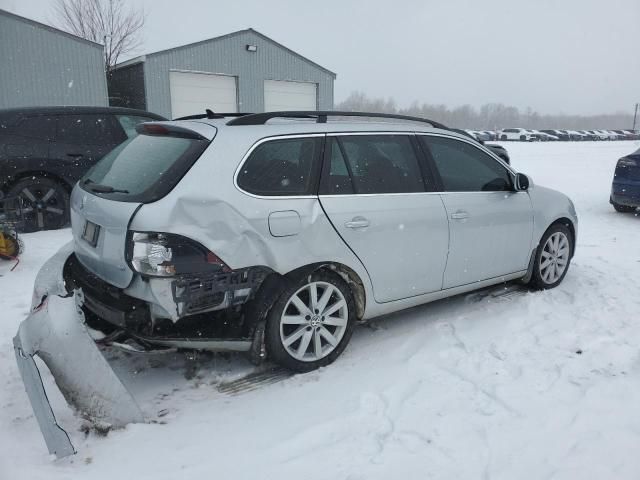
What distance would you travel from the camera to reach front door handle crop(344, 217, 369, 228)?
3.17 meters

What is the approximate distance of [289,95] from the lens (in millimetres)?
19828

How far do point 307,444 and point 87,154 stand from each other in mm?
5876

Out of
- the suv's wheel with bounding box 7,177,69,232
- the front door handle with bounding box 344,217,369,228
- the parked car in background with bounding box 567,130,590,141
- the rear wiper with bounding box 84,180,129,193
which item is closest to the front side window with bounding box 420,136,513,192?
the front door handle with bounding box 344,217,369,228

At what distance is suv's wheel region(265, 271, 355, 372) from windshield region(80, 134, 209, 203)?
944 mm

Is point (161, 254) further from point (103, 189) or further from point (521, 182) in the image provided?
point (521, 182)

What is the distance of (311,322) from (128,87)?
17.9m

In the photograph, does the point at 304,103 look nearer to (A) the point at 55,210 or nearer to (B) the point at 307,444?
(A) the point at 55,210

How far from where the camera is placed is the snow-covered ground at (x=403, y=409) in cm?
232

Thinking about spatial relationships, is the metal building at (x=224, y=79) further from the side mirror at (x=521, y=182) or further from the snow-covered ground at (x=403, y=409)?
the side mirror at (x=521, y=182)

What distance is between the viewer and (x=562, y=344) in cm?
354

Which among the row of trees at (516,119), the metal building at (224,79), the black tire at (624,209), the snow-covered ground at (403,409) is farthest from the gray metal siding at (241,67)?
the row of trees at (516,119)

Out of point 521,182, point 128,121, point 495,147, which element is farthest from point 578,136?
point 521,182

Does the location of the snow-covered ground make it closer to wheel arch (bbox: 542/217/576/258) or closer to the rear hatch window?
wheel arch (bbox: 542/217/576/258)

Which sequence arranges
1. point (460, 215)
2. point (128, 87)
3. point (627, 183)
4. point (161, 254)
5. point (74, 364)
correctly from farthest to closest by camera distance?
1. point (128, 87)
2. point (627, 183)
3. point (460, 215)
4. point (161, 254)
5. point (74, 364)
